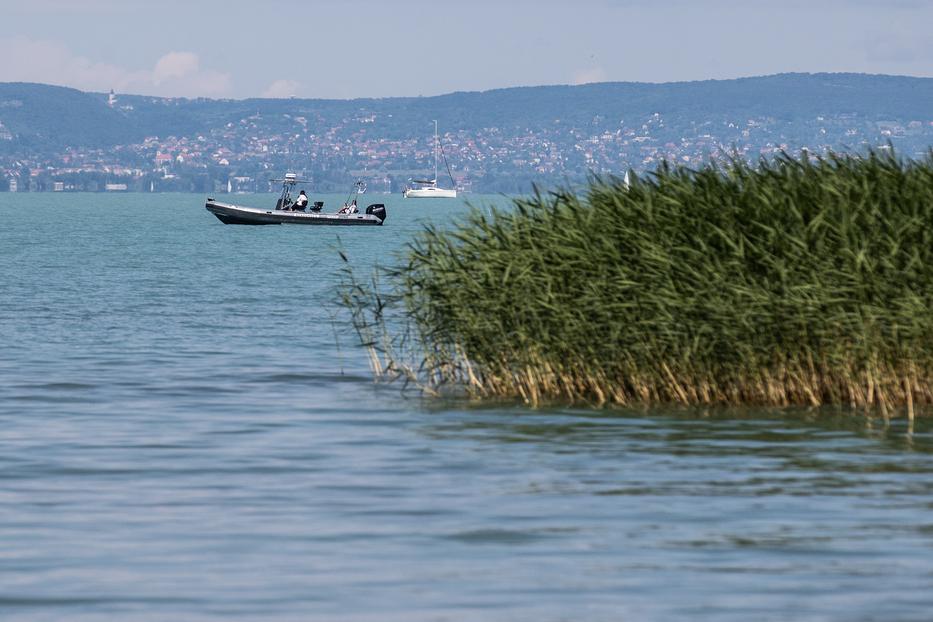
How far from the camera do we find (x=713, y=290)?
20.9 meters

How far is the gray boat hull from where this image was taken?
412 ft

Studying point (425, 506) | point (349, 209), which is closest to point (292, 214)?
point (349, 209)

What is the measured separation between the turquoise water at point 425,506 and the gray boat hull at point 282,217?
96.2 m

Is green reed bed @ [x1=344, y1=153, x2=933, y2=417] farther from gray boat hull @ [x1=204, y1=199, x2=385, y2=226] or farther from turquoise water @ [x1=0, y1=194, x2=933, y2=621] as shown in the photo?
gray boat hull @ [x1=204, y1=199, x2=385, y2=226]

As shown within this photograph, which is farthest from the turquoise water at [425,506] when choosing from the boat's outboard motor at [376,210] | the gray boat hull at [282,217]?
the boat's outboard motor at [376,210]

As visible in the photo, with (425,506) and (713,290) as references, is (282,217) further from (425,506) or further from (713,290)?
(425,506)

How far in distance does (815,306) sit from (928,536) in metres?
7.21

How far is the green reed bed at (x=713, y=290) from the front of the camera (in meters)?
20.6

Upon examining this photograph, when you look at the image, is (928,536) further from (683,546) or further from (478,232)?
(478,232)

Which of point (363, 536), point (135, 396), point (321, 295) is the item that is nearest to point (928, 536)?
point (363, 536)

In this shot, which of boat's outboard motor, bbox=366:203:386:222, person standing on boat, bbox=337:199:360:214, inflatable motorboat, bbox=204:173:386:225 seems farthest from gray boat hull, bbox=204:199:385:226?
person standing on boat, bbox=337:199:360:214

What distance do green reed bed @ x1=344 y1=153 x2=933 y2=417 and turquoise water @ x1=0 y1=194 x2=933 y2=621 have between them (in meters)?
0.57

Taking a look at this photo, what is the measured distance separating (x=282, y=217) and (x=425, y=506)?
112365 millimetres

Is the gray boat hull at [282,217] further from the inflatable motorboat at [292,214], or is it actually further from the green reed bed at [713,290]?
the green reed bed at [713,290]
